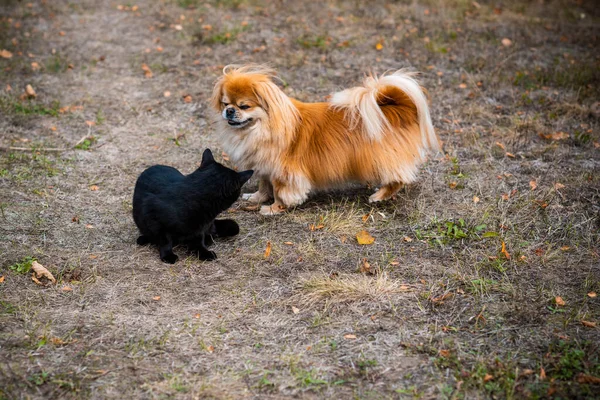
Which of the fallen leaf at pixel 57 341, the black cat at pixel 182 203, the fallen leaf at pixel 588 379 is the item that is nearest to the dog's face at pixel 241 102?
the black cat at pixel 182 203

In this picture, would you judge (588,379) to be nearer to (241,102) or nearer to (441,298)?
(441,298)

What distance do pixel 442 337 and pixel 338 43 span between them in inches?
209

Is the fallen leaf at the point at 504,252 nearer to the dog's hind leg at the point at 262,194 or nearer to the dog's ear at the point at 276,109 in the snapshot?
the dog's ear at the point at 276,109

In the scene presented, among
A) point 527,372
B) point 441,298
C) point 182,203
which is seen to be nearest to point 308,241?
point 182,203

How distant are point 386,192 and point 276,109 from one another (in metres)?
1.16

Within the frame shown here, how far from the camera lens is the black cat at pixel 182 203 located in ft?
11.8

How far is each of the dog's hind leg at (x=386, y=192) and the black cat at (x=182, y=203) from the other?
120cm

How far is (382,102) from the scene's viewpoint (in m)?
4.23

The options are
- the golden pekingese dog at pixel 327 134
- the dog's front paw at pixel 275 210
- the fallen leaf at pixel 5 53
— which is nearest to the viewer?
the golden pekingese dog at pixel 327 134

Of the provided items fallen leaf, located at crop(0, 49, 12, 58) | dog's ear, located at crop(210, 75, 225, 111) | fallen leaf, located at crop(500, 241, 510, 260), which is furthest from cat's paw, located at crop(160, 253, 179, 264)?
fallen leaf, located at crop(0, 49, 12, 58)

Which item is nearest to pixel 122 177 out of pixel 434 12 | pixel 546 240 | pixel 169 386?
pixel 169 386

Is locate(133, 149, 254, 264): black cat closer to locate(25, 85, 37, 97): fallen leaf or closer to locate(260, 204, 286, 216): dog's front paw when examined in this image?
locate(260, 204, 286, 216): dog's front paw

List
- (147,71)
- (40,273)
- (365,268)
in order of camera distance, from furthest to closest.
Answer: (147,71), (365,268), (40,273)

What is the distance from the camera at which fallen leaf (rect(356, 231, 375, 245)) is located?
13.2 feet
